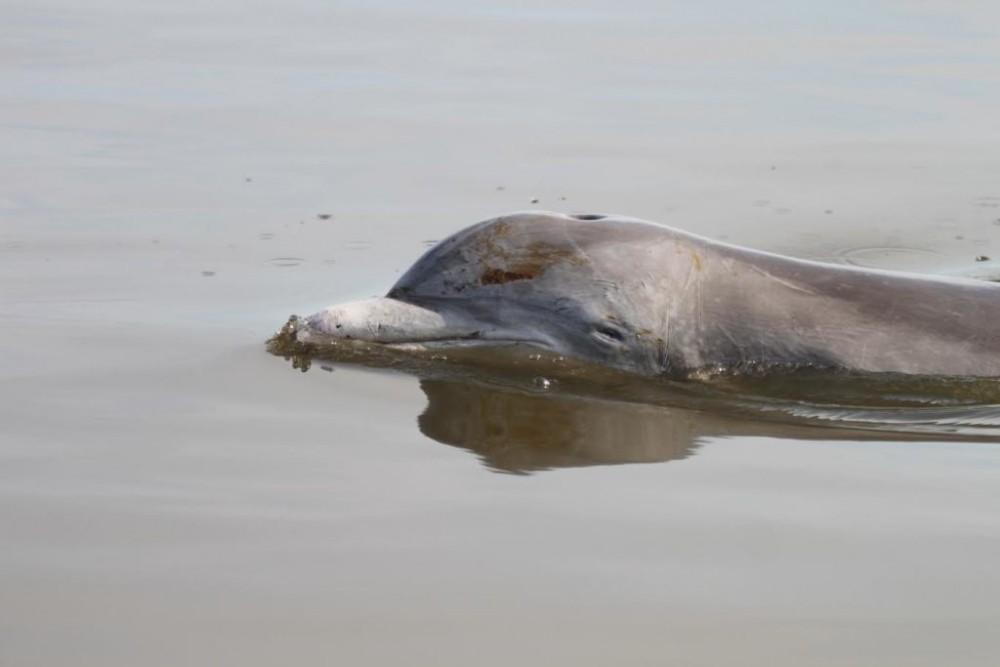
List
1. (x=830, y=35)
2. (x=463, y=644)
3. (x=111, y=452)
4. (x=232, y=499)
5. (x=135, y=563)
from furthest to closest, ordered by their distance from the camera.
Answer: (x=830, y=35), (x=111, y=452), (x=232, y=499), (x=135, y=563), (x=463, y=644)

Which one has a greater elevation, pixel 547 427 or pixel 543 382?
pixel 543 382

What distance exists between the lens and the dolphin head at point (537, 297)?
7586mm

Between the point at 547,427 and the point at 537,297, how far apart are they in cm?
105

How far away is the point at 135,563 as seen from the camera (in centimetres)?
510

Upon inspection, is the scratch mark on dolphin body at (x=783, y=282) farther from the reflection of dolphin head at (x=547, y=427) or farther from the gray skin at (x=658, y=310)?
the reflection of dolphin head at (x=547, y=427)

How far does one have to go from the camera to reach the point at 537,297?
7656mm

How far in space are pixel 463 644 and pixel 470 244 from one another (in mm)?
3288

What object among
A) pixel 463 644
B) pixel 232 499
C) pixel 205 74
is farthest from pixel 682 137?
pixel 463 644

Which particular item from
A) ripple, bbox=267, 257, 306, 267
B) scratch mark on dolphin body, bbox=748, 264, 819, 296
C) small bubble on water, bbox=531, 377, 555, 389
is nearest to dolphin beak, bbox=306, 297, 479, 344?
small bubble on water, bbox=531, 377, 555, 389

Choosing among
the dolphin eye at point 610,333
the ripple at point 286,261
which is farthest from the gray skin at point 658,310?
the ripple at point 286,261

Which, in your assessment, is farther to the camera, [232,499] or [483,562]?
[232,499]

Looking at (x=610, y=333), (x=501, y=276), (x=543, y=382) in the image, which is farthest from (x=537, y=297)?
(x=543, y=382)

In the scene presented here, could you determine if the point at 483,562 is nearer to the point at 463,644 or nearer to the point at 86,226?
the point at 463,644

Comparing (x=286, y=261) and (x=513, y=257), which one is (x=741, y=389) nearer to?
(x=513, y=257)
